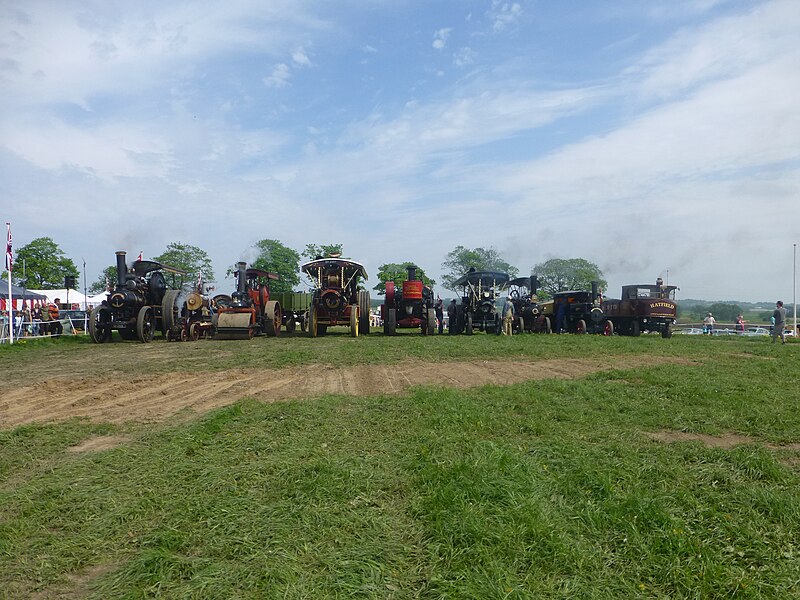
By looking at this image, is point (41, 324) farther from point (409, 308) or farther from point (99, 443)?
point (99, 443)

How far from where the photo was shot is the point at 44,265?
5034 cm

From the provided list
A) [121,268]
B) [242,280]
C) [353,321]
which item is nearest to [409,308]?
[353,321]

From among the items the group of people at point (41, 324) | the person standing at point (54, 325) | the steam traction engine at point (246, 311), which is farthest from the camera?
the person standing at point (54, 325)

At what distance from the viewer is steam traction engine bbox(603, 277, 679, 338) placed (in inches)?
835

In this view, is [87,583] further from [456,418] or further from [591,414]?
[591,414]

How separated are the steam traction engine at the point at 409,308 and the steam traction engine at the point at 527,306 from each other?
15.8ft

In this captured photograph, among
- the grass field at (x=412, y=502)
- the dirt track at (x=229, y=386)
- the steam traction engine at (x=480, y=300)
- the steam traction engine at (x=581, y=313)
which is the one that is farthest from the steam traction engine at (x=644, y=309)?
the grass field at (x=412, y=502)

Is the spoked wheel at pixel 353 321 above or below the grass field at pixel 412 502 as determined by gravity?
above

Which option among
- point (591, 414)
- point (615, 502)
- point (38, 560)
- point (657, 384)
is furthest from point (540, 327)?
point (38, 560)

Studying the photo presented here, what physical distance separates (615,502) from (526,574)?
3.52ft

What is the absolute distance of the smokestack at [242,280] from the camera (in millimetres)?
21206

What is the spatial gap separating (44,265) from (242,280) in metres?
39.9

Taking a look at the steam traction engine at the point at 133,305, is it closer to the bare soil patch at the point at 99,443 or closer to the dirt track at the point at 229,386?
the dirt track at the point at 229,386

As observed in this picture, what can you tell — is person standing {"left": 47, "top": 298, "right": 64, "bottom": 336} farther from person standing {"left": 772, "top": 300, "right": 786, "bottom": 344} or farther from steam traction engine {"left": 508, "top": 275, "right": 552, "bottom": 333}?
person standing {"left": 772, "top": 300, "right": 786, "bottom": 344}
